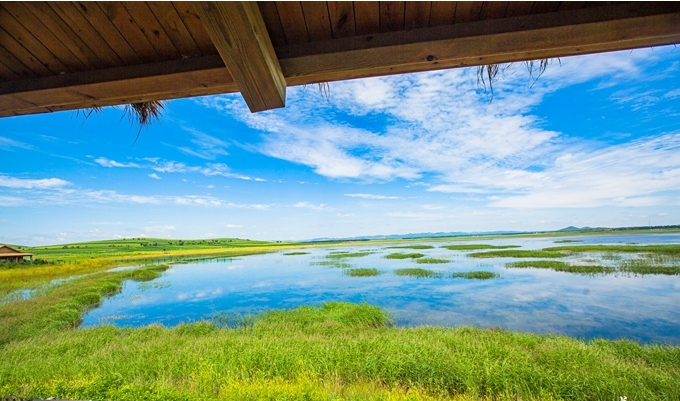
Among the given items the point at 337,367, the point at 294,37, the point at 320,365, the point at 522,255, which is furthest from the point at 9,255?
the point at 522,255

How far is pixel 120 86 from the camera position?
7.80ft

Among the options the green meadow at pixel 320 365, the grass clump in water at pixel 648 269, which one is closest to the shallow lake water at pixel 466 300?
the grass clump in water at pixel 648 269

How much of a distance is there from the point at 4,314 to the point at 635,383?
2210 centimetres

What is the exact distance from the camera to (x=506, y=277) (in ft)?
76.3

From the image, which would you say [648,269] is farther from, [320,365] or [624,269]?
[320,365]

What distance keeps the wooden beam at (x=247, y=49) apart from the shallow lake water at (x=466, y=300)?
12366mm

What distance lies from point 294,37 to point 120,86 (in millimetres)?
1576

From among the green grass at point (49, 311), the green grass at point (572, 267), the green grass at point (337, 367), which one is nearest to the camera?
the green grass at point (337, 367)

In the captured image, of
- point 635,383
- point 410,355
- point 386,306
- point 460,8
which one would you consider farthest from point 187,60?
point 386,306

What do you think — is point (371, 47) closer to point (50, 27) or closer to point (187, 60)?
point (187, 60)

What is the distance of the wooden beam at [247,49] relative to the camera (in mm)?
1479

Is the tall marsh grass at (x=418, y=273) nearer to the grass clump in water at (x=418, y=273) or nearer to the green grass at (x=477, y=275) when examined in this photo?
the grass clump in water at (x=418, y=273)

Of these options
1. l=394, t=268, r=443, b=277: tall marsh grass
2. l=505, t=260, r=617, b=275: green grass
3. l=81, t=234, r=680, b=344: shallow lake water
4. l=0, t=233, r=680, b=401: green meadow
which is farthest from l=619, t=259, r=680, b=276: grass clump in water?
l=0, t=233, r=680, b=401: green meadow

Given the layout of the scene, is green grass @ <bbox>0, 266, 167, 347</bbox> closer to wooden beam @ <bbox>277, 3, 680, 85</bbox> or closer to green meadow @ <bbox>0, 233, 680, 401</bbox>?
green meadow @ <bbox>0, 233, 680, 401</bbox>
